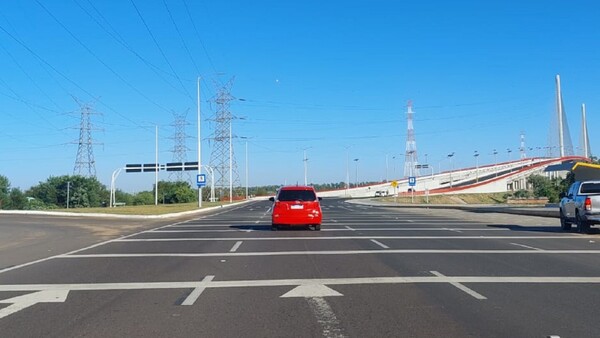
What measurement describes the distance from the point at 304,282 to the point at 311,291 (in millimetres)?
975

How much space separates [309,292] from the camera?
10289 millimetres

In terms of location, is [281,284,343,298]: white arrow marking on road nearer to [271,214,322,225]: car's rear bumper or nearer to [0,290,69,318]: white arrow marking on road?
[0,290,69,318]: white arrow marking on road

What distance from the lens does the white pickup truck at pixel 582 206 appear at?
22.7 metres

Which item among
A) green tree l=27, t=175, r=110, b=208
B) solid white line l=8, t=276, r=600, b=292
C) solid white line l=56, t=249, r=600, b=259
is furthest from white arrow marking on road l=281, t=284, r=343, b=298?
green tree l=27, t=175, r=110, b=208

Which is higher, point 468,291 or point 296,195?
point 296,195

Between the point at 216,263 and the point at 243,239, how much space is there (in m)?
7.03

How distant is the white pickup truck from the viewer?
74.6ft

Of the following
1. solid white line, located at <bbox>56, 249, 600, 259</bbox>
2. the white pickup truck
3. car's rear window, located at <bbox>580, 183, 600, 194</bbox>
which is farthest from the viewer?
car's rear window, located at <bbox>580, 183, 600, 194</bbox>

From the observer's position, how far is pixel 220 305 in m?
9.31

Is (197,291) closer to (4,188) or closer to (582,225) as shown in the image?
(582,225)

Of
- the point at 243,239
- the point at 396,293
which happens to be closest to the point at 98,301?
the point at 396,293

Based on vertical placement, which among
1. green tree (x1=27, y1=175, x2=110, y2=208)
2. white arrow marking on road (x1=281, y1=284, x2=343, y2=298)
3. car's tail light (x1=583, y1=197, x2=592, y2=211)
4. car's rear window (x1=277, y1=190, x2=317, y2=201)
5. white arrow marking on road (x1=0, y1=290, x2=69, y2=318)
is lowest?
white arrow marking on road (x1=281, y1=284, x2=343, y2=298)

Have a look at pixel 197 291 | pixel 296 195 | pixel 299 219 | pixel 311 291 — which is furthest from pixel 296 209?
pixel 311 291

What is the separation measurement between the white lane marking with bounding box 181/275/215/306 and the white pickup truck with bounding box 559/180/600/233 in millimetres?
15885
